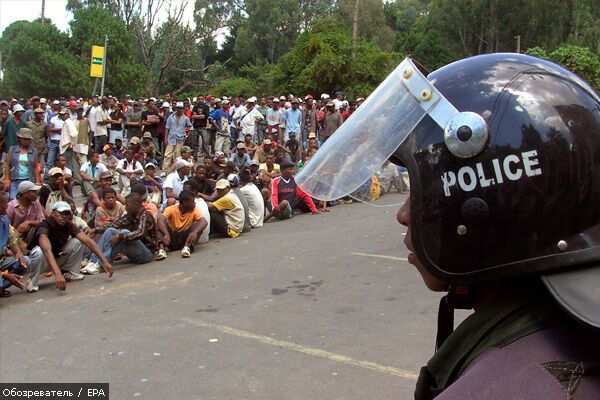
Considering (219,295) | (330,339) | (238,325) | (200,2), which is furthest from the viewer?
(200,2)

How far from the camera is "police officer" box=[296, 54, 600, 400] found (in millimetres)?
1038

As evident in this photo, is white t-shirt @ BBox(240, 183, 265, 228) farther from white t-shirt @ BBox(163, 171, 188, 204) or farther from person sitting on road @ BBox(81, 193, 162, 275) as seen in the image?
person sitting on road @ BBox(81, 193, 162, 275)

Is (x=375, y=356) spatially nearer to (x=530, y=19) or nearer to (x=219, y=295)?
(x=219, y=295)

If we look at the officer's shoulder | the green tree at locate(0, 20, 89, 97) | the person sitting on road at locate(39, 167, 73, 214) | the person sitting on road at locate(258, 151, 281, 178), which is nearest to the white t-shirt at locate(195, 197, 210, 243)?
the person sitting on road at locate(39, 167, 73, 214)

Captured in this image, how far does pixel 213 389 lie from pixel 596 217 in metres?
3.59

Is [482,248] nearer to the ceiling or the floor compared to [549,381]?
nearer to the ceiling

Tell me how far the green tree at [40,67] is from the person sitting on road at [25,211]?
23.1 m

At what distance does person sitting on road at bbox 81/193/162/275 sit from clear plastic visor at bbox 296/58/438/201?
7.45 m

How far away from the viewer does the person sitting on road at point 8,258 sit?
7.26 meters

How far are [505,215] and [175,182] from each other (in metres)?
10.4

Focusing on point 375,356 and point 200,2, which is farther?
point 200,2

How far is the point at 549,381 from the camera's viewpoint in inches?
38.9

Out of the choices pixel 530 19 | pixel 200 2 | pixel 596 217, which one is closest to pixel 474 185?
pixel 596 217

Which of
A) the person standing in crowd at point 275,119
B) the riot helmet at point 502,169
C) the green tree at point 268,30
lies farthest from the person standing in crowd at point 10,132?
the green tree at point 268,30
